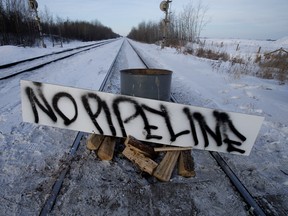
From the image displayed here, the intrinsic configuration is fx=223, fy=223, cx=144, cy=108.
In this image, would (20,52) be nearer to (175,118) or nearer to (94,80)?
(94,80)

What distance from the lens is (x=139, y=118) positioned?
2752 millimetres

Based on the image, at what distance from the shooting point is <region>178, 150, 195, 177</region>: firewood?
273 cm

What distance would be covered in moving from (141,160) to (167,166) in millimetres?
333

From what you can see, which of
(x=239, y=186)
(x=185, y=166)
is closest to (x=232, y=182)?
(x=239, y=186)

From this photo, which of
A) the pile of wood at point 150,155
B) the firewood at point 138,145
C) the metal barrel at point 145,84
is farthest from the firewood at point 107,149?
the metal barrel at point 145,84

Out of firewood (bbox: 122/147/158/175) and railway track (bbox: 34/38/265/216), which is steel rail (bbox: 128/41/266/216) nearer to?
railway track (bbox: 34/38/265/216)

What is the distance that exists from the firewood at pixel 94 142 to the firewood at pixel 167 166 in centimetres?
88

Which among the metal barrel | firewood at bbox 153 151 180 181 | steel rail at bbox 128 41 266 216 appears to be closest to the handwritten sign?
firewood at bbox 153 151 180 181

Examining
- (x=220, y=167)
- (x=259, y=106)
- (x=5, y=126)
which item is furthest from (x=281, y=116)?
(x=5, y=126)

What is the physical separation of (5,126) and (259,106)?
5.61m

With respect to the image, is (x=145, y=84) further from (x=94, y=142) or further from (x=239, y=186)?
(x=239, y=186)

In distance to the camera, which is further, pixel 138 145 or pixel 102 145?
pixel 102 145

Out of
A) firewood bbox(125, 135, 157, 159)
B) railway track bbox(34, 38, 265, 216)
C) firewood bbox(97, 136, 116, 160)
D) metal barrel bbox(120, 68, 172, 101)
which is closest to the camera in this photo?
railway track bbox(34, 38, 265, 216)

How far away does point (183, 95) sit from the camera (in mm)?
6320
